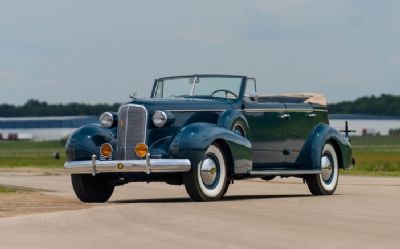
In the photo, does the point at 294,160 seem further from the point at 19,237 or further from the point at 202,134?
the point at 19,237

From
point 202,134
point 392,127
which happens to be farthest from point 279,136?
point 392,127

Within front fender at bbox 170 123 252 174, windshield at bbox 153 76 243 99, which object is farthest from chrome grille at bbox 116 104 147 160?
windshield at bbox 153 76 243 99

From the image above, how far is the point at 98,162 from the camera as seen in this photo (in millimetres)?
17344

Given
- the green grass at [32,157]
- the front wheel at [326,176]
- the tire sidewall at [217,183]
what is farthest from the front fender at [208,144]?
the green grass at [32,157]

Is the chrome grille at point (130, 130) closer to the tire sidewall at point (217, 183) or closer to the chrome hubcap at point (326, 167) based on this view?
the tire sidewall at point (217, 183)

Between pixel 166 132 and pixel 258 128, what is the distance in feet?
7.31

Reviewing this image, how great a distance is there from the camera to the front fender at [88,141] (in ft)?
58.7

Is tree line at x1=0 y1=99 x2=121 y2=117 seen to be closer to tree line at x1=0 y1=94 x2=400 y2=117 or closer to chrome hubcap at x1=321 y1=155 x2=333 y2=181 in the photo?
tree line at x1=0 y1=94 x2=400 y2=117

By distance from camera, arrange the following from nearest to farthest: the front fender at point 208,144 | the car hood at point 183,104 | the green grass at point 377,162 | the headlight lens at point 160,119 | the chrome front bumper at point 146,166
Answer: the chrome front bumper at point 146,166
the front fender at point 208,144
the headlight lens at point 160,119
the car hood at point 183,104
the green grass at point 377,162

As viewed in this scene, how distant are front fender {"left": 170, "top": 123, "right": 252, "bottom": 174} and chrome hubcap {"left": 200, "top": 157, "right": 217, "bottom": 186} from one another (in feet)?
0.86

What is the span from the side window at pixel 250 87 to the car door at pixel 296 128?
29.3 inches

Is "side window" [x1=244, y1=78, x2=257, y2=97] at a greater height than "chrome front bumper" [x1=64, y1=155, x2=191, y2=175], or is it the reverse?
"side window" [x1=244, y1=78, x2=257, y2=97]

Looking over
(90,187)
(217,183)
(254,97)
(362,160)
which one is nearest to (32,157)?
(362,160)

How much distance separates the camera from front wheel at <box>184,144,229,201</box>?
55.8ft
